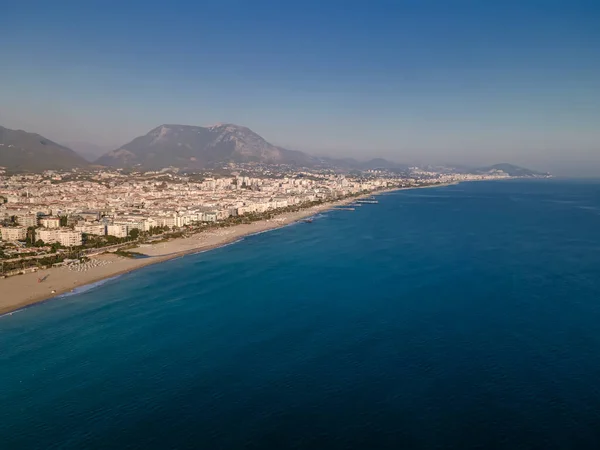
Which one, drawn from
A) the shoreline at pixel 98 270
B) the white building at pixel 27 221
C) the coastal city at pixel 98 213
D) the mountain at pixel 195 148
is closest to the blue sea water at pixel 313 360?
the shoreline at pixel 98 270

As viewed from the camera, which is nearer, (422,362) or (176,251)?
(422,362)

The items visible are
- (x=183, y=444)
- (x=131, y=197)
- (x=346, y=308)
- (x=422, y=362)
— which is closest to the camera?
(x=183, y=444)

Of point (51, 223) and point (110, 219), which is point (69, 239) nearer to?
point (51, 223)

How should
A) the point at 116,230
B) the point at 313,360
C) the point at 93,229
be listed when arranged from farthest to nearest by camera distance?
the point at 116,230
the point at 93,229
the point at 313,360

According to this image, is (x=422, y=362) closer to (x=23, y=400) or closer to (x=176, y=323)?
(x=176, y=323)

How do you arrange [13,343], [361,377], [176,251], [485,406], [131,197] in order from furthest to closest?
1. [131,197]
2. [176,251]
3. [13,343]
4. [361,377]
5. [485,406]

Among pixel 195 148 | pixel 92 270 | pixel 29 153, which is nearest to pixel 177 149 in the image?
pixel 195 148

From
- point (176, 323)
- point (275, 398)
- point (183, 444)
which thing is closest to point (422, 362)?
point (275, 398)
